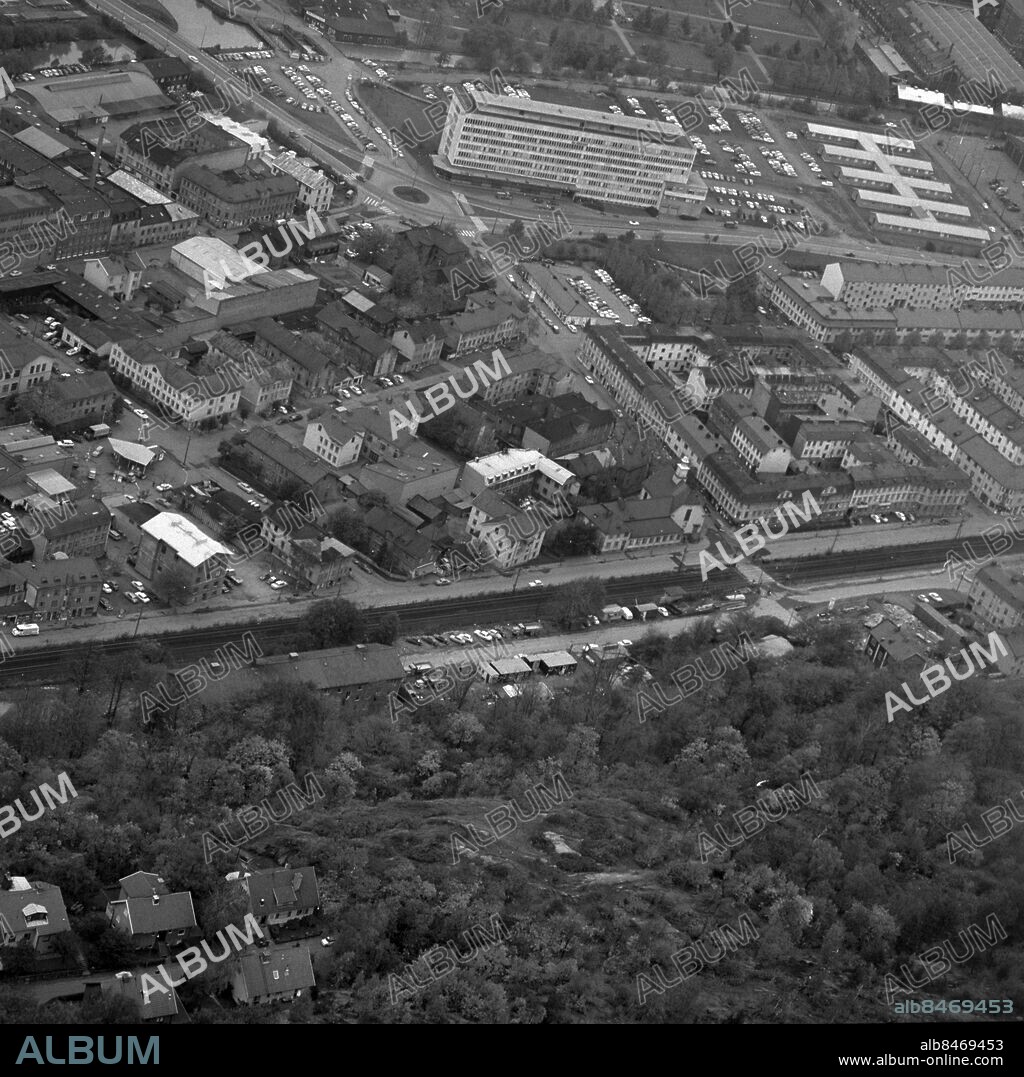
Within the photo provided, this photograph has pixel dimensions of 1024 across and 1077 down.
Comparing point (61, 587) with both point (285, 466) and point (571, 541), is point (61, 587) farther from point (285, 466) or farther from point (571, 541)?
point (571, 541)

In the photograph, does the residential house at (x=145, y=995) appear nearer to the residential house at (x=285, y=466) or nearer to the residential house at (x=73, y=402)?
the residential house at (x=285, y=466)

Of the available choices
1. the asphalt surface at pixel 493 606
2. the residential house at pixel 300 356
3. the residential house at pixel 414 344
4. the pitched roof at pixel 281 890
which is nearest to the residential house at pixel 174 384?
the residential house at pixel 300 356

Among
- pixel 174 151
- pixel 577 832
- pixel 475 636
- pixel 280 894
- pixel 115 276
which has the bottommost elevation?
pixel 174 151

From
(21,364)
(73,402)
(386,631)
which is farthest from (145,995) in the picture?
(21,364)

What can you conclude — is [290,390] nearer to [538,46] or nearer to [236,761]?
[236,761]

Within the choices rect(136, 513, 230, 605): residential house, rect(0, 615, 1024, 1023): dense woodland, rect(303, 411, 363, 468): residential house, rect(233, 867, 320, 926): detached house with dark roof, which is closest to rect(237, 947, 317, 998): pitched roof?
rect(0, 615, 1024, 1023): dense woodland

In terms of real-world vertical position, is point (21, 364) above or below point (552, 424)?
below

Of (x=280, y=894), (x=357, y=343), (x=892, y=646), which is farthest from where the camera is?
(x=357, y=343)
